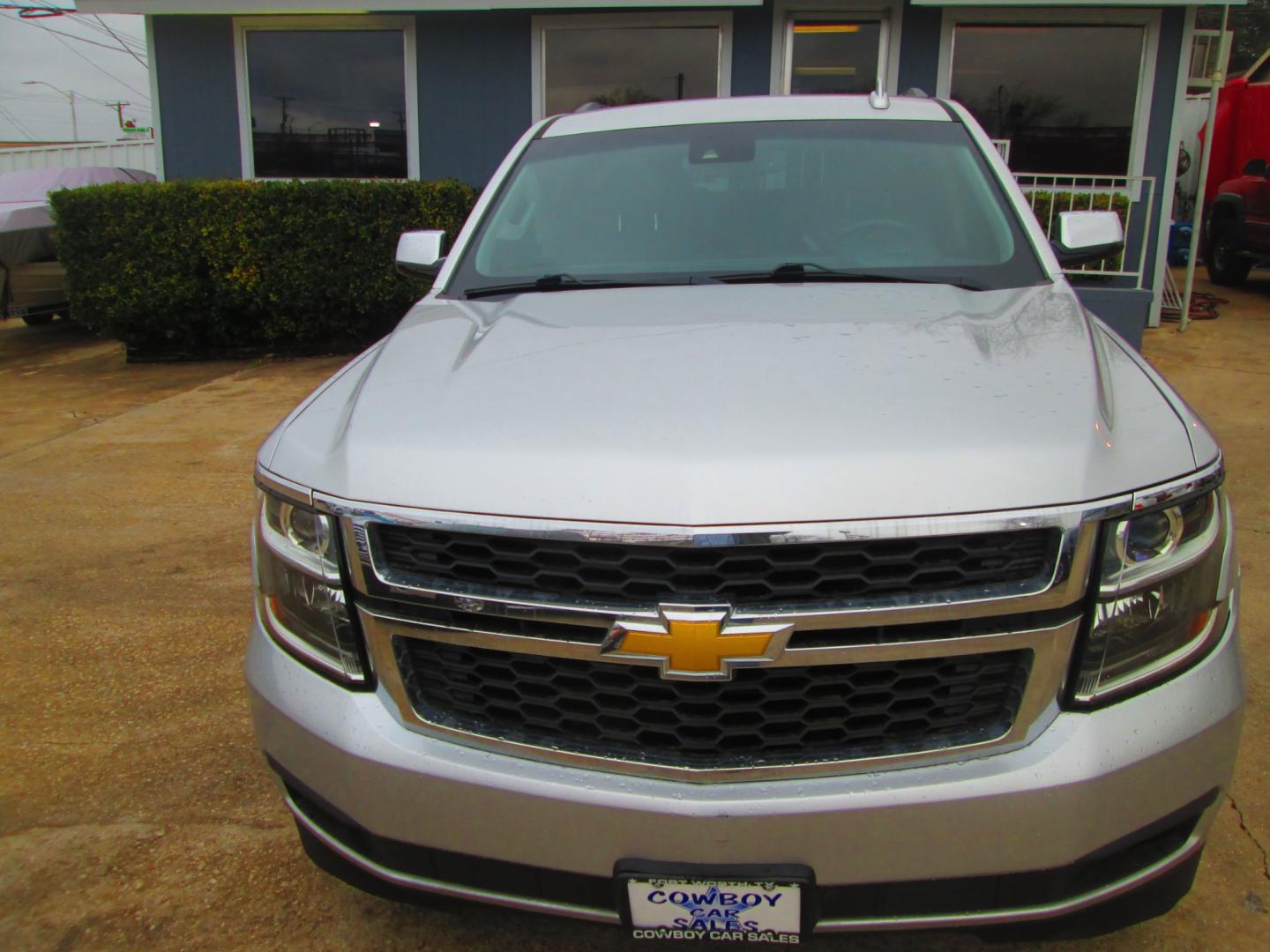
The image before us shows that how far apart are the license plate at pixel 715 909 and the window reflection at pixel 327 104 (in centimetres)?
1039

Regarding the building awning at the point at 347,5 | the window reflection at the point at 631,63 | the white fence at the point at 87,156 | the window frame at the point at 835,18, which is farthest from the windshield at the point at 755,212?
the white fence at the point at 87,156

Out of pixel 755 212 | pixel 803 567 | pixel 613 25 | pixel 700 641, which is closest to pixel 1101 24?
pixel 613 25

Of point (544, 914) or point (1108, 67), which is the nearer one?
point (544, 914)

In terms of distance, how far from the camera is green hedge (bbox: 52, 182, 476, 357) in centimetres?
910

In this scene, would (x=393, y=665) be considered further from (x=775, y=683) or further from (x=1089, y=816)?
(x=1089, y=816)

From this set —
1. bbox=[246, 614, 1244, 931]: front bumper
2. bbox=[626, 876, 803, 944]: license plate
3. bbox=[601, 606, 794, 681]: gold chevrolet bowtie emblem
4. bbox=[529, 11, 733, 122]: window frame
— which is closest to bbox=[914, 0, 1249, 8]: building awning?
bbox=[529, 11, 733, 122]: window frame

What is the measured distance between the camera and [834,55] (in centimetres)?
1005

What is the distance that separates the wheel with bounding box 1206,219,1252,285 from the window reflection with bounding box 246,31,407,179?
393 inches

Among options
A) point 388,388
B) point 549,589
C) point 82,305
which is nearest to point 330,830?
point 549,589

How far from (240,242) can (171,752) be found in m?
7.13

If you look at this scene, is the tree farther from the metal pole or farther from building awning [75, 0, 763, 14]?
building awning [75, 0, 763, 14]

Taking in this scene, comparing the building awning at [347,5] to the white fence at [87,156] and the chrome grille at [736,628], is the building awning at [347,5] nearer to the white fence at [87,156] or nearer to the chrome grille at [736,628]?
the white fence at [87,156]

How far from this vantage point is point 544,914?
5.71 feet

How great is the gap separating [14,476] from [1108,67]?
9776 millimetres
